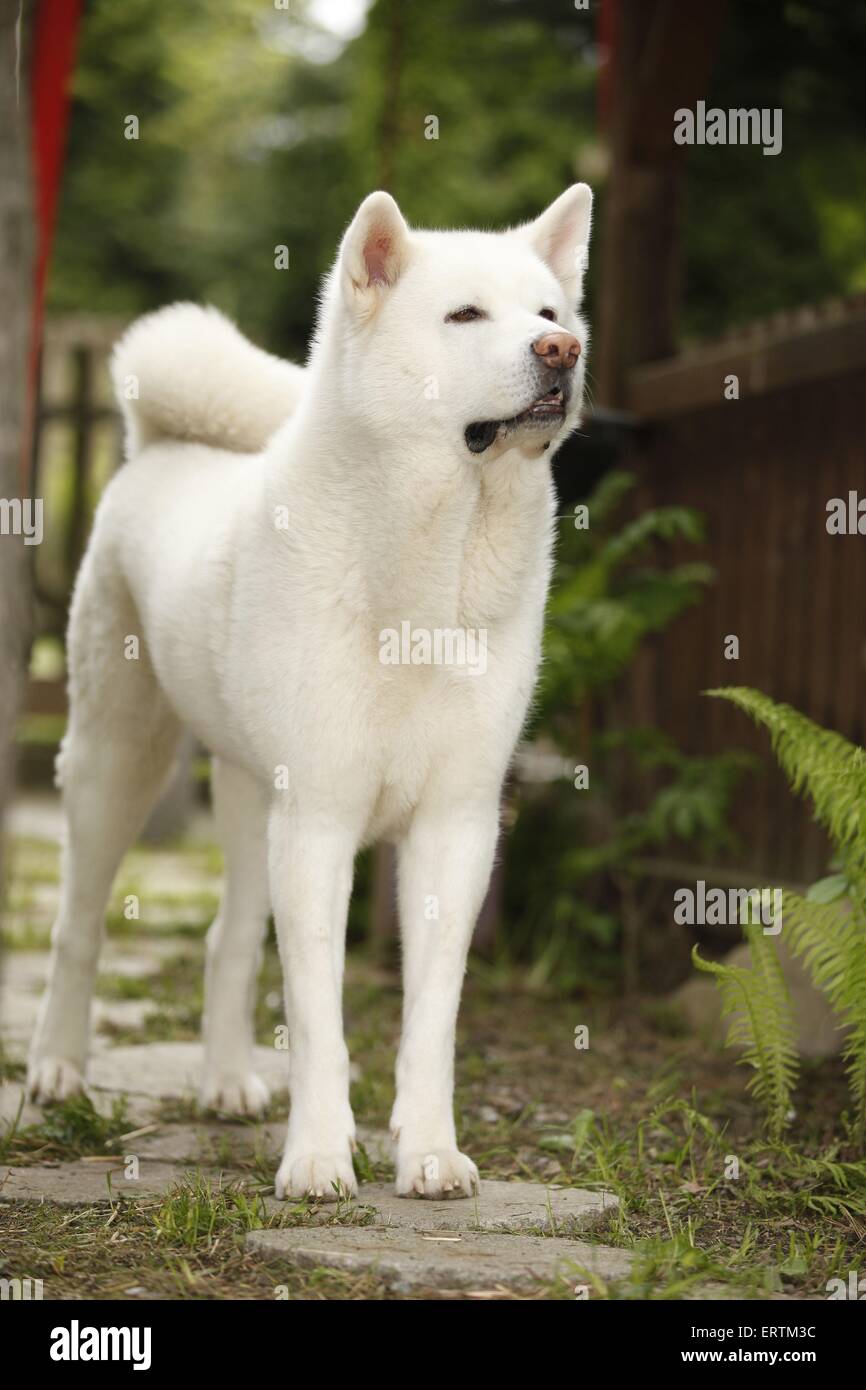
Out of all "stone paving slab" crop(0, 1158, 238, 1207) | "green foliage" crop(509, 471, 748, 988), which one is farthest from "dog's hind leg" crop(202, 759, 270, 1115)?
"green foliage" crop(509, 471, 748, 988)

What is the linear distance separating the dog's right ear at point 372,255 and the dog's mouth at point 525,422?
333 millimetres

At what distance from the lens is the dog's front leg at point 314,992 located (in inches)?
117

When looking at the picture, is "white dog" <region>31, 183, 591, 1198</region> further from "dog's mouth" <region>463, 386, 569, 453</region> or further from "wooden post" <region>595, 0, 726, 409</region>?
"wooden post" <region>595, 0, 726, 409</region>

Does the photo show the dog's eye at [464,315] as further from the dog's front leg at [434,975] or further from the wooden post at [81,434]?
the wooden post at [81,434]

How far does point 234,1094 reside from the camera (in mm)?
3930

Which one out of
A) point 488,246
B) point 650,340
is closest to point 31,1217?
point 488,246

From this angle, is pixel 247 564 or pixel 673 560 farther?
pixel 673 560

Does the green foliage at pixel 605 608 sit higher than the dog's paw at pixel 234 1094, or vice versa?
the green foliage at pixel 605 608

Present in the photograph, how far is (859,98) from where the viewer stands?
9.24 meters

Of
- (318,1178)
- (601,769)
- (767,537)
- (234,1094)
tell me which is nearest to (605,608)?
(767,537)

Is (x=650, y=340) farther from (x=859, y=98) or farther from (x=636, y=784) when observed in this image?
(x=859, y=98)

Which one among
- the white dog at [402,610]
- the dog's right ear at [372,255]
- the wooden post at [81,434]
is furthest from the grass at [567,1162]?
the wooden post at [81,434]

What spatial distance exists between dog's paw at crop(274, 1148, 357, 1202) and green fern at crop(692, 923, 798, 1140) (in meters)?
1.02
